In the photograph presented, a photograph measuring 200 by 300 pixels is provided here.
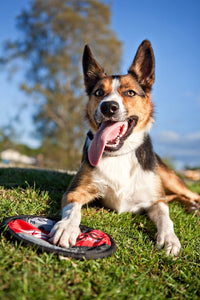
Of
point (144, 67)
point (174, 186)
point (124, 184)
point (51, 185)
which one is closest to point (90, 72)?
point (144, 67)

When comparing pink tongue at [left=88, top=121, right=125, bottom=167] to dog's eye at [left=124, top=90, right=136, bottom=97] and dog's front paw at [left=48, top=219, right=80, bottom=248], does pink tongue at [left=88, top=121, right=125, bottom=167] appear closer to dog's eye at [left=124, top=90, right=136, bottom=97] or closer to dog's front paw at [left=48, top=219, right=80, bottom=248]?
dog's eye at [left=124, top=90, right=136, bottom=97]

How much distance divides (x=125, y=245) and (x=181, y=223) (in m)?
1.40

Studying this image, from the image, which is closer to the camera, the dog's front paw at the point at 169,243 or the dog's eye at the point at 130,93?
the dog's front paw at the point at 169,243

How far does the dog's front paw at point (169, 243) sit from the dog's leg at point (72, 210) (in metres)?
0.99

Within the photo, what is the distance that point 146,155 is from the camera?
14.9ft

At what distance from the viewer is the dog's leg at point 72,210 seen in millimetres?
2822

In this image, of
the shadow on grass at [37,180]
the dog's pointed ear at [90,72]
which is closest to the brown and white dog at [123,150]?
the dog's pointed ear at [90,72]

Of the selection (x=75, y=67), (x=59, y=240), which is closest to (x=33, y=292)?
(x=59, y=240)

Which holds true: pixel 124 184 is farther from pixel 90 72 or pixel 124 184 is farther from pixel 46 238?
pixel 90 72

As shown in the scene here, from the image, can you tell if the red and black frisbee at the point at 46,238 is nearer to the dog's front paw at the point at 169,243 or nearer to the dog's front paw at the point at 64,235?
the dog's front paw at the point at 64,235

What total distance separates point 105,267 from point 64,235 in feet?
1.68

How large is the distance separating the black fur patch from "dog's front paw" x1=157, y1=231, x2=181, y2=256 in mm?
1221

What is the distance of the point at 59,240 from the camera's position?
2.80m

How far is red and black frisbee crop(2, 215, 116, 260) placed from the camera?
2.60 metres
